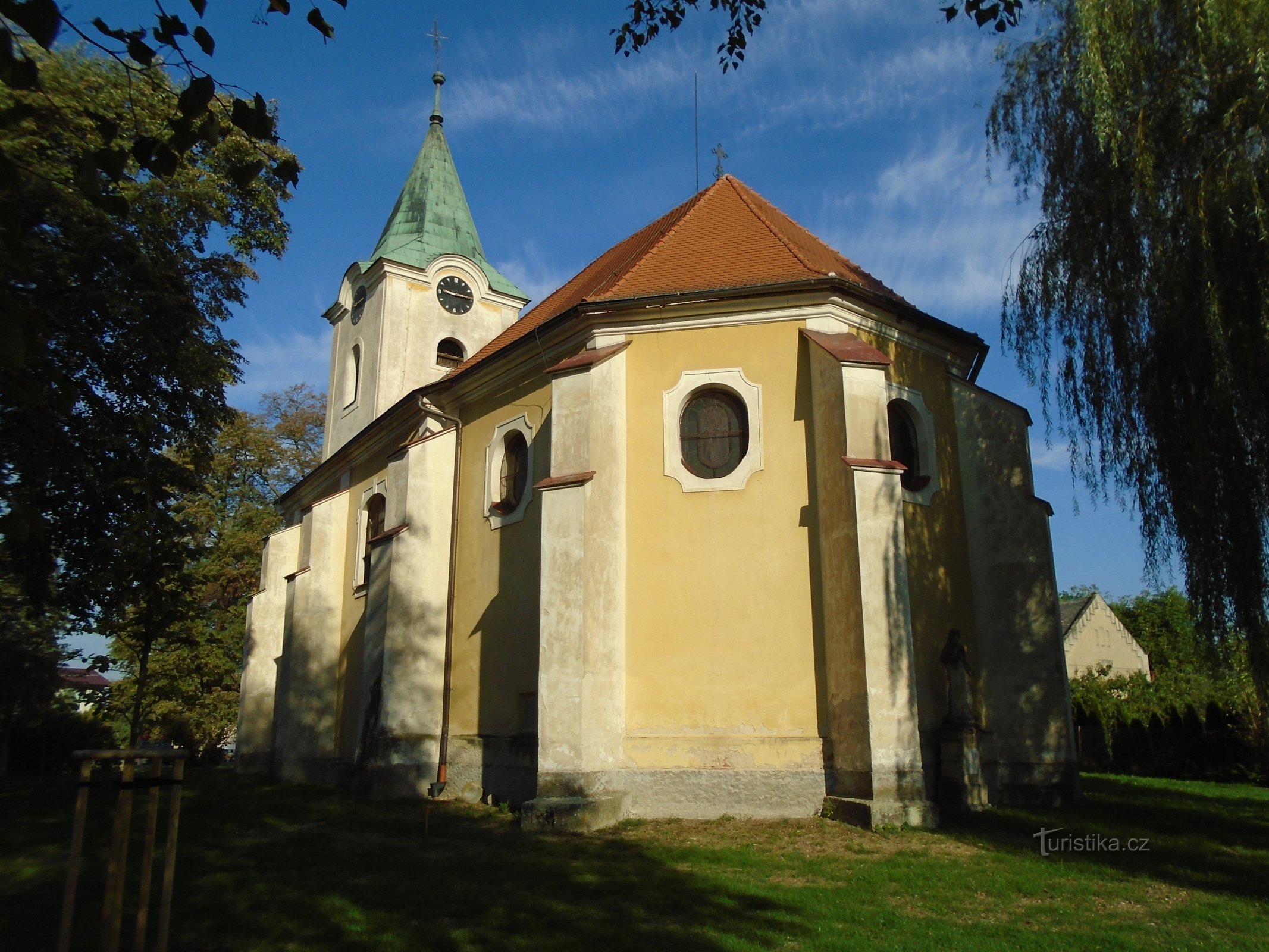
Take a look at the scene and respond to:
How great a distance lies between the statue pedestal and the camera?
38.2 feet

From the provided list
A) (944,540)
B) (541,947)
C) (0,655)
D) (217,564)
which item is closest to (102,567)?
(541,947)

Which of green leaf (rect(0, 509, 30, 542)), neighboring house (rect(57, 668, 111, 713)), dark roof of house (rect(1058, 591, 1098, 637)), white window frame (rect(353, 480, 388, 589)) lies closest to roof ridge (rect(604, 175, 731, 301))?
white window frame (rect(353, 480, 388, 589))

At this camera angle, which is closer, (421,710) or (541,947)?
(541,947)

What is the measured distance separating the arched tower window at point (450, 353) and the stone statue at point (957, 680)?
14.9 metres

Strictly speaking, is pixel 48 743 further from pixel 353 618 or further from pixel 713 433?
pixel 713 433

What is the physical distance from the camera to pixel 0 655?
73.1 feet

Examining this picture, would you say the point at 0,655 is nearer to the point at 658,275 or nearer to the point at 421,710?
the point at 421,710

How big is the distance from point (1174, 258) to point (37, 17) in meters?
9.10

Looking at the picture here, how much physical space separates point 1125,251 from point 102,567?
11835mm

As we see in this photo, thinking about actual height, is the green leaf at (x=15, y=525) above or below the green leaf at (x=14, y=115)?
below

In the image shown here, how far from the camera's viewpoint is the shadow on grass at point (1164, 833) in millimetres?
8273

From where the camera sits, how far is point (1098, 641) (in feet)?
135

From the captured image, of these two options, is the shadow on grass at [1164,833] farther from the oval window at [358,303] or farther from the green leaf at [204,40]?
the oval window at [358,303]

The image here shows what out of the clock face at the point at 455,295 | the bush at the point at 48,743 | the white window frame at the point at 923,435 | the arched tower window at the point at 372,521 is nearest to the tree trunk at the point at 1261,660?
the white window frame at the point at 923,435
